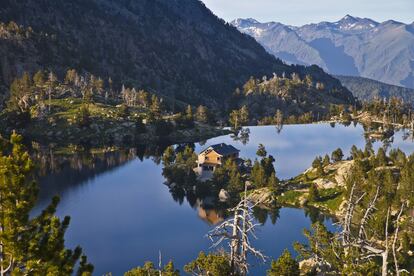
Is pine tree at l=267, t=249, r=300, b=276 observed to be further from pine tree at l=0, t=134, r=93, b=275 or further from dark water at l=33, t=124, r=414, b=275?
pine tree at l=0, t=134, r=93, b=275

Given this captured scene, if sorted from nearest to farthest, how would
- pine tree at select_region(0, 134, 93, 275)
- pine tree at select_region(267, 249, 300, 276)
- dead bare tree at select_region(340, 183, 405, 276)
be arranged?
dead bare tree at select_region(340, 183, 405, 276), pine tree at select_region(0, 134, 93, 275), pine tree at select_region(267, 249, 300, 276)

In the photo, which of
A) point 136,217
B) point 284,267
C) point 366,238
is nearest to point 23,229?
point 366,238

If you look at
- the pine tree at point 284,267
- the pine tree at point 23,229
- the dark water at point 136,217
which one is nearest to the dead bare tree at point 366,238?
the pine tree at point 23,229

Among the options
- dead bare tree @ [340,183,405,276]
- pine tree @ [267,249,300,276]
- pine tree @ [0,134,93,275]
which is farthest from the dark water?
pine tree @ [0,134,93,275]

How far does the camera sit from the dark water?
7838cm

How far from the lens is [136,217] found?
3831 inches

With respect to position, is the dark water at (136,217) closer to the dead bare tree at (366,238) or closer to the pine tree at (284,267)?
the pine tree at (284,267)

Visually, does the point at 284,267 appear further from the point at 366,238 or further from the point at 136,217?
the point at 136,217

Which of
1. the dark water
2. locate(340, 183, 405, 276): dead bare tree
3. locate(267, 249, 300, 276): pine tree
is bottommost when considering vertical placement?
the dark water

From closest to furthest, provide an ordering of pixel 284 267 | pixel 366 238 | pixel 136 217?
pixel 366 238 → pixel 284 267 → pixel 136 217

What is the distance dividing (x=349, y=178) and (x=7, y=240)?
82767 millimetres

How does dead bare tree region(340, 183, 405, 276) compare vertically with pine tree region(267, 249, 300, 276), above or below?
above

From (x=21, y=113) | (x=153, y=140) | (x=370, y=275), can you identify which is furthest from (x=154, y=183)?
(x=370, y=275)

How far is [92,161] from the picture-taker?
154 m
